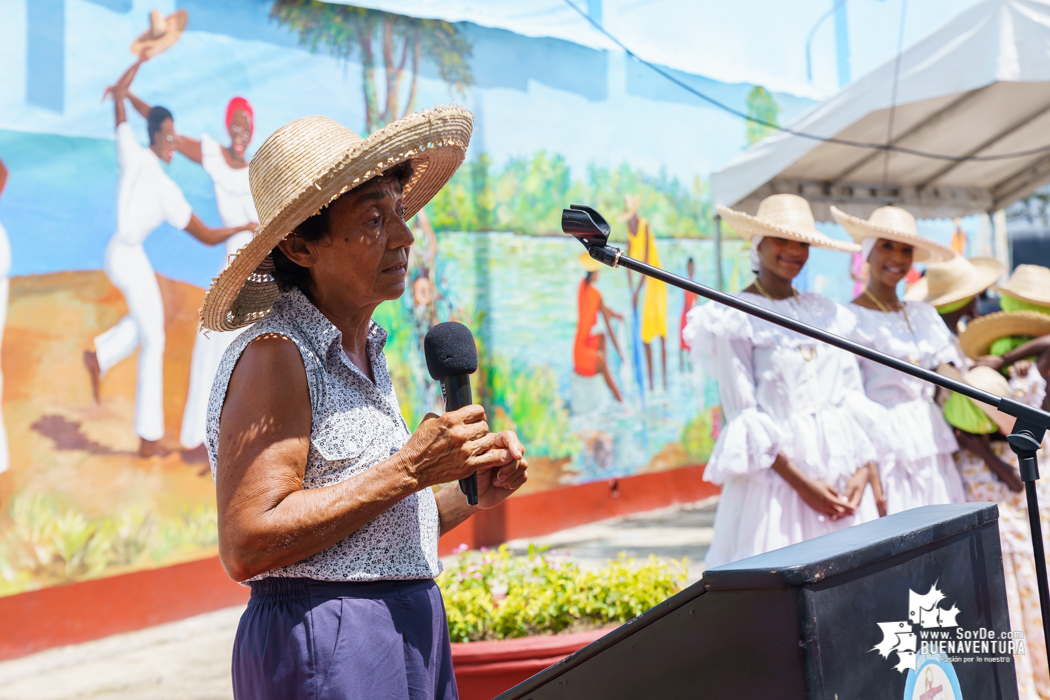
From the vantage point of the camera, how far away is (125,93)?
18.2ft

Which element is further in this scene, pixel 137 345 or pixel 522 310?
pixel 522 310

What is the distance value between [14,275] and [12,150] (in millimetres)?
728

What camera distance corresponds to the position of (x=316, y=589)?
1637mm

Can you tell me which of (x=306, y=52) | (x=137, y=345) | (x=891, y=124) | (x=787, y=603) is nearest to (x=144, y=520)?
(x=137, y=345)

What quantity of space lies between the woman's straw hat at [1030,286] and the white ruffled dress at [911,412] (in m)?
0.40

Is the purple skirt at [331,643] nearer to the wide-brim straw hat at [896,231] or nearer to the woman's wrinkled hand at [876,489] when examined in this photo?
the woman's wrinkled hand at [876,489]

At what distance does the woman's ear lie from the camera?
179cm

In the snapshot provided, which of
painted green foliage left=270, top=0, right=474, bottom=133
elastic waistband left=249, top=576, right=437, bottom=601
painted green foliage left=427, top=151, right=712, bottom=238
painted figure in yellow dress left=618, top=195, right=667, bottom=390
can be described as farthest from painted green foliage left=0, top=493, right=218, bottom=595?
painted figure in yellow dress left=618, top=195, right=667, bottom=390

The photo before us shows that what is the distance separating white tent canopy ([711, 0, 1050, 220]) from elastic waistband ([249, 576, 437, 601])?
5367 mm

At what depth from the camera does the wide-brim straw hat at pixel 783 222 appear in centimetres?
376

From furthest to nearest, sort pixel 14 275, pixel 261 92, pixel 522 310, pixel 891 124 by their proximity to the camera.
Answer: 1. pixel 522 310
2. pixel 891 124
3. pixel 261 92
4. pixel 14 275

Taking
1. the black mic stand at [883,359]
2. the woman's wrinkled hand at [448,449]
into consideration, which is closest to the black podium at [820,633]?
the black mic stand at [883,359]

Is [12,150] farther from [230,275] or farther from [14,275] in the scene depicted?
[230,275]

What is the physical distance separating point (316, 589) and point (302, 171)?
801 millimetres
